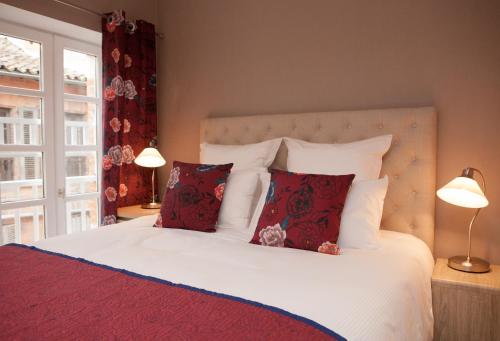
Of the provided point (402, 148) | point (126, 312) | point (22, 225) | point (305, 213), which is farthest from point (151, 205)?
point (126, 312)

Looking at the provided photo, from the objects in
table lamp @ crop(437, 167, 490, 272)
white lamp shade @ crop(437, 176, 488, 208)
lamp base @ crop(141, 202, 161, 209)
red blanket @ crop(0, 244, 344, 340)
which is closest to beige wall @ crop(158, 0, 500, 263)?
table lamp @ crop(437, 167, 490, 272)

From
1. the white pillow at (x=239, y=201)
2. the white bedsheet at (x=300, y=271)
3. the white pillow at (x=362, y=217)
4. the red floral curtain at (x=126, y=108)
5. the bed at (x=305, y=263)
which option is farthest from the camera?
the red floral curtain at (x=126, y=108)

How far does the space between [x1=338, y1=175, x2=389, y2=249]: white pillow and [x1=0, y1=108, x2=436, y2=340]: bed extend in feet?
0.25

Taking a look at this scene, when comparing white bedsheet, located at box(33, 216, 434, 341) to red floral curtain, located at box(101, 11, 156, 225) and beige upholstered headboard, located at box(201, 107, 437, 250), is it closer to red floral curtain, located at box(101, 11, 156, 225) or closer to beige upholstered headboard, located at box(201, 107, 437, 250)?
beige upholstered headboard, located at box(201, 107, 437, 250)

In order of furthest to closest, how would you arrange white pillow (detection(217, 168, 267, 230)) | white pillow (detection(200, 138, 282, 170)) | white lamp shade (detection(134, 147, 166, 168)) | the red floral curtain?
1. white lamp shade (detection(134, 147, 166, 168))
2. the red floral curtain
3. white pillow (detection(200, 138, 282, 170))
4. white pillow (detection(217, 168, 267, 230))

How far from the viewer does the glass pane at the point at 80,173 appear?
298 centimetres

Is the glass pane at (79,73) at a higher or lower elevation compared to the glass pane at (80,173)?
higher

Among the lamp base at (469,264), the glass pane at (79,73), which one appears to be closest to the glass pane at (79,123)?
the glass pane at (79,73)

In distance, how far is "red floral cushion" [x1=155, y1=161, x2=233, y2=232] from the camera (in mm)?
2148

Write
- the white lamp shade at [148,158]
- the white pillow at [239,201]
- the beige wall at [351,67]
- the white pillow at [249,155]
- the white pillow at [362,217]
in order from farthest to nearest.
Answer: the white lamp shade at [148,158] → the white pillow at [249,155] → the white pillow at [239,201] → the beige wall at [351,67] → the white pillow at [362,217]

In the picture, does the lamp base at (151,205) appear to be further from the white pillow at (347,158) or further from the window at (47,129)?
the white pillow at (347,158)

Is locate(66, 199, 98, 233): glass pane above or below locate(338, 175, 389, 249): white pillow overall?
below

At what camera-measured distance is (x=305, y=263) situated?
5.16ft

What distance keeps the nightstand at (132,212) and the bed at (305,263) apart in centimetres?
43
